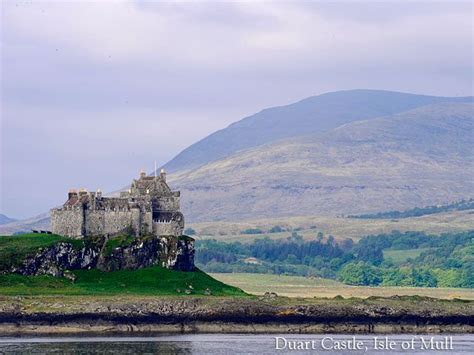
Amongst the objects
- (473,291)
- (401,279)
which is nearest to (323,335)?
(473,291)

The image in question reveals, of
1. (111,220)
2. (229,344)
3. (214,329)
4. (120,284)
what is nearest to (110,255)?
(120,284)

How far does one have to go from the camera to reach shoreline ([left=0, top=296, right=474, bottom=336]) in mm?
106750

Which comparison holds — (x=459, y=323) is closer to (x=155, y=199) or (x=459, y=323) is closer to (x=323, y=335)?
(x=323, y=335)

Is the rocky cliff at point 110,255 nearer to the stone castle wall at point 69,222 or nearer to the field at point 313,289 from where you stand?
the stone castle wall at point 69,222

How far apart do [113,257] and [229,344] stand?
22.3 meters

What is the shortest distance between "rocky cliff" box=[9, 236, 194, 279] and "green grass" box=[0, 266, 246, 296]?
65 cm

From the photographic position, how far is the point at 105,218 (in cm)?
12156

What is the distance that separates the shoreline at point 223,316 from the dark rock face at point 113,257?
7.52 m

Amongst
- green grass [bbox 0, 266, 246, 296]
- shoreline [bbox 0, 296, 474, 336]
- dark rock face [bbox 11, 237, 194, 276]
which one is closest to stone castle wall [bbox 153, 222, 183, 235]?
dark rock face [bbox 11, 237, 194, 276]

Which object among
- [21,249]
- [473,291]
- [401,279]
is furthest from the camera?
[401,279]

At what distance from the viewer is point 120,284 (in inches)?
4587

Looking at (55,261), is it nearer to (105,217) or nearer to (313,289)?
(105,217)

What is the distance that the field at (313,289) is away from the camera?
482 ft

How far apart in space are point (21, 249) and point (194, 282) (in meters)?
14.5
